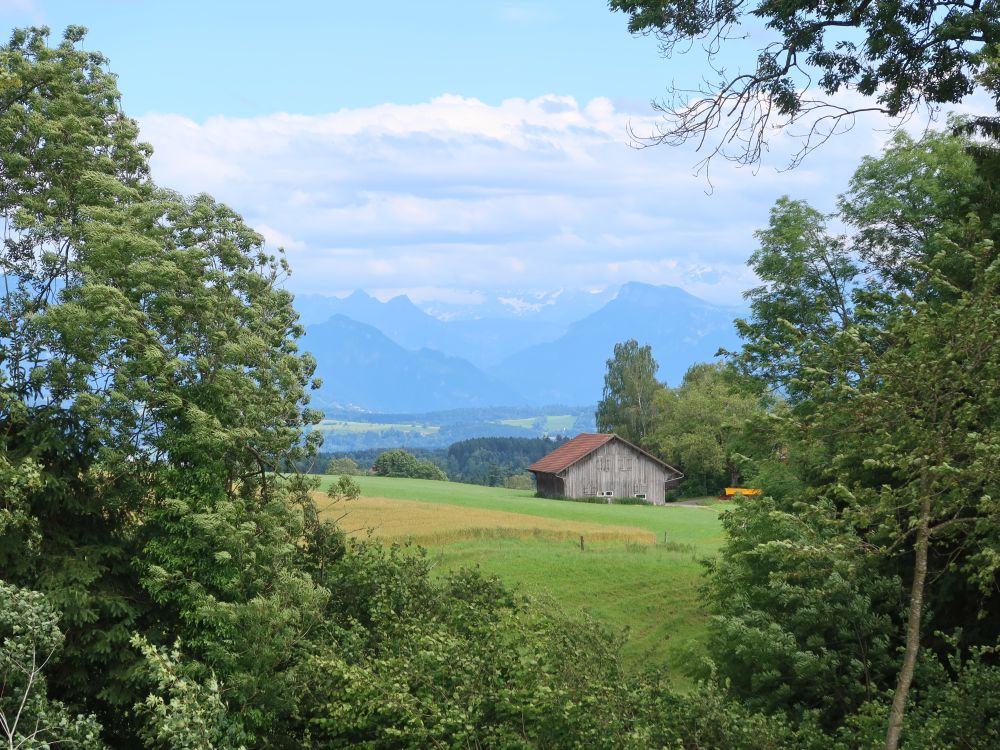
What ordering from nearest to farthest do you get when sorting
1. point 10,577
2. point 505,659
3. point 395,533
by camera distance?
point 505,659 < point 10,577 < point 395,533

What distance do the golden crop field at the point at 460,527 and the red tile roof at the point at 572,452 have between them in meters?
26.6

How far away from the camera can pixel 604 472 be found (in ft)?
294

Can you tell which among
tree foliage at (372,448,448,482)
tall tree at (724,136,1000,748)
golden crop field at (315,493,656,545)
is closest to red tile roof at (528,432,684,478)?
golden crop field at (315,493,656,545)

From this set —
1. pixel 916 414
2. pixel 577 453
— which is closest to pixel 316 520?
pixel 916 414

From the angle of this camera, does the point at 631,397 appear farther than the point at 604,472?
Yes

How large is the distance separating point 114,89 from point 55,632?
36.2 feet

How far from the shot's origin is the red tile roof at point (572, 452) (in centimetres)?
8856

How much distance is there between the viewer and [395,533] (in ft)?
152

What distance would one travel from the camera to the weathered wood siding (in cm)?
8925

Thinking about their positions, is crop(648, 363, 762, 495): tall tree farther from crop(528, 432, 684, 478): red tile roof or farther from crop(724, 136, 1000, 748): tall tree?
crop(724, 136, 1000, 748): tall tree

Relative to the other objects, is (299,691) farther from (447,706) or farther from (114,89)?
(114,89)

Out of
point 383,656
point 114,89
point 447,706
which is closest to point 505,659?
point 447,706

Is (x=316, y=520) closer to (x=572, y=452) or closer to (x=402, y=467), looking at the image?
(x=572, y=452)

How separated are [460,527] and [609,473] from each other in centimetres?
4331
